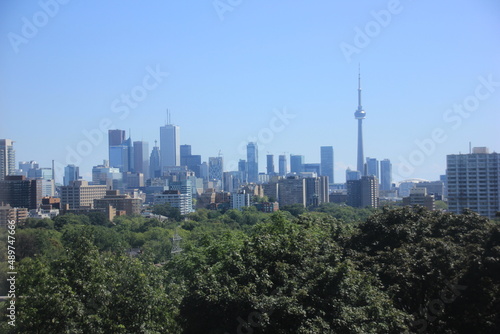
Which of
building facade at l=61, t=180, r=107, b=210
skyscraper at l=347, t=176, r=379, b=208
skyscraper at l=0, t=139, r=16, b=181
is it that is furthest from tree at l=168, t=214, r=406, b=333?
skyscraper at l=347, t=176, r=379, b=208

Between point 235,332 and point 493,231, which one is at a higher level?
point 493,231

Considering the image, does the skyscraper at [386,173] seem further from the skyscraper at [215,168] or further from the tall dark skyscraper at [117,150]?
the tall dark skyscraper at [117,150]

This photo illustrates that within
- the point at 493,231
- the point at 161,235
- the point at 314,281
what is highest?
the point at 493,231

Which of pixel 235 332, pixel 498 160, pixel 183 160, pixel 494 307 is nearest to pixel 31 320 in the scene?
pixel 235 332

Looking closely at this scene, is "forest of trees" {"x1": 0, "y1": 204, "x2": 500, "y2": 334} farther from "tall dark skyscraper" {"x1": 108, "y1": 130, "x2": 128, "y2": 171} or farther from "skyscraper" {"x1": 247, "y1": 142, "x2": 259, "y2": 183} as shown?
"tall dark skyscraper" {"x1": 108, "y1": 130, "x2": 128, "y2": 171}

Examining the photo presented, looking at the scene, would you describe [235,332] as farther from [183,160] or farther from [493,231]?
[183,160]

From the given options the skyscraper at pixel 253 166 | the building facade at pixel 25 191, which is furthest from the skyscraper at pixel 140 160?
the building facade at pixel 25 191

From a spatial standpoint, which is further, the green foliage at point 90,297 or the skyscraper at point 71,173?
the skyscraper at point 71,173
